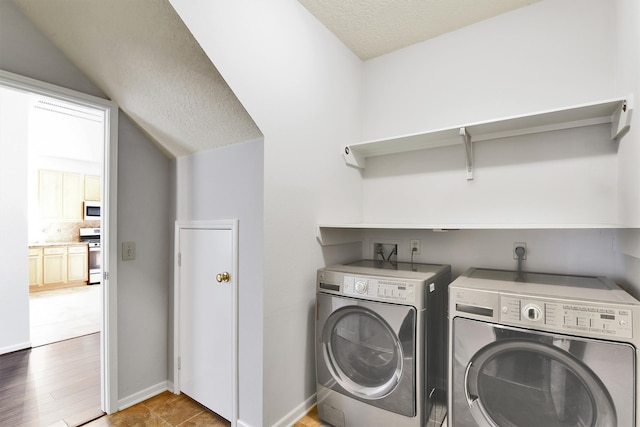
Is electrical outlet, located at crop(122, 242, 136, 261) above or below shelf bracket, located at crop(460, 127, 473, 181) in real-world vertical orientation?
below

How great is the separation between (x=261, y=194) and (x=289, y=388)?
45.4 inches

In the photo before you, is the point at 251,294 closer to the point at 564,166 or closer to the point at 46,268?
the point at 564,166

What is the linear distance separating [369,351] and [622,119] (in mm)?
1703

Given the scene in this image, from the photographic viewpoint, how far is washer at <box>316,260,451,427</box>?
147cm

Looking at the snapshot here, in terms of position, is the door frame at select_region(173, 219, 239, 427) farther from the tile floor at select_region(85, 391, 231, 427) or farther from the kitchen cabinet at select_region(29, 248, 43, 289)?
the kitchen cabinet at select_region(29, 248, 43, 289)

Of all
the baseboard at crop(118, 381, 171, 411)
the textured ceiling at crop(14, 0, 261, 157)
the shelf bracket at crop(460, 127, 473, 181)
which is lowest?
the baseboard at crop(118, 381, 171, 411)

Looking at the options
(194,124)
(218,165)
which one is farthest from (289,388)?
(194,124)

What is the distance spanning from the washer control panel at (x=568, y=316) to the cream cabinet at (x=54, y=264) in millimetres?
6877

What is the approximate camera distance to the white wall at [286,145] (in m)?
1.47

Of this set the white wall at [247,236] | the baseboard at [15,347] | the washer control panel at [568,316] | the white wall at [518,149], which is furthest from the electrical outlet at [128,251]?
the washer control panel at [568,316]

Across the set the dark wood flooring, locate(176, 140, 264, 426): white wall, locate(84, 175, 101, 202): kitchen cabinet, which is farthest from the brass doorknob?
locate(84, 175, 101, 202): kitchen cabinet

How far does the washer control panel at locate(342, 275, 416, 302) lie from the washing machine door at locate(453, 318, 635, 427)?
25 cm

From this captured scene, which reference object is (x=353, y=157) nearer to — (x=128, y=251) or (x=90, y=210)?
(x=128, y=251)

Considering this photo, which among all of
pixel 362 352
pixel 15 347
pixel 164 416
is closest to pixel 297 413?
pixel 362 352
